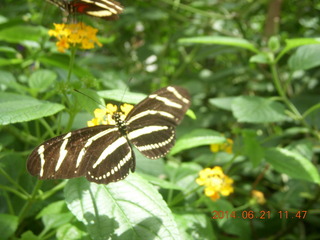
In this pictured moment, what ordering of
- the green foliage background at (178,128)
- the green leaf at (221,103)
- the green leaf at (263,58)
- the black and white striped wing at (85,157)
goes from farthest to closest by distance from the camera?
the green leaf at (221,103), the green leaf at (263,58), the green foliage background at (178,128), the black and white striped wing at (85,157)

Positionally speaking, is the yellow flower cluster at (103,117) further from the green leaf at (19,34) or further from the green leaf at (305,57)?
the green leaf at (305,57)

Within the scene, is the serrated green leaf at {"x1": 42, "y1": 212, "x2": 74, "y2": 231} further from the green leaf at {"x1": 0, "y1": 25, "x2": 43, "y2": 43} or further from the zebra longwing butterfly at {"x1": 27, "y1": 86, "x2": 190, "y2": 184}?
the green leaf at {"x1": 0, "y1": 25, "x2": 43, "y2": 43}

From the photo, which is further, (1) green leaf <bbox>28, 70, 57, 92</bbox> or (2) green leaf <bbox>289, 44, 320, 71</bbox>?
(2) green leaf <bbox>289, 44, 320, 71</bbox>

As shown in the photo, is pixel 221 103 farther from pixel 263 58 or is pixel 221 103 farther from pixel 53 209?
pixel 53 209

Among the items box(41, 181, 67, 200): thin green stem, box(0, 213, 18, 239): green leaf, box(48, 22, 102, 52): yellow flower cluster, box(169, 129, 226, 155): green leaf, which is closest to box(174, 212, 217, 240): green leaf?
box(169, 129, 226, 155): green leaf

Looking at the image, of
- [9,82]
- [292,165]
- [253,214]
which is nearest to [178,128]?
[253,214]

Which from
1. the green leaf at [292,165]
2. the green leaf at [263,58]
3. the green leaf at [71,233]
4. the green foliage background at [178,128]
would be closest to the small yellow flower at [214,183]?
the green foliage background at [178,128]
